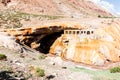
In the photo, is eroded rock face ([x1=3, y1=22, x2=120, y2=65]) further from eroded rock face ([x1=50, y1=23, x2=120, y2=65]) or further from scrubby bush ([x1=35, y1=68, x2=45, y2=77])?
scrubby bush ([x1=35, y1=68, x2=45, y2=77])

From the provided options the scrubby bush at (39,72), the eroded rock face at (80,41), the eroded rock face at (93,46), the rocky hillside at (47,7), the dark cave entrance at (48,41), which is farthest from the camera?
the rocky hillside at (47,7)

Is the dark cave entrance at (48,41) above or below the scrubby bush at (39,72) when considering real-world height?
below

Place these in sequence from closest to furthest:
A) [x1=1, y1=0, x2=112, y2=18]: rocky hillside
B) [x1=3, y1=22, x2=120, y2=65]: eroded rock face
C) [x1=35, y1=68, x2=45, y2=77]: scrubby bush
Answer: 1. [x1=35, y1=68, x2=45, y2=77]: scrubby bush
2. [x1=3, y1=22, x2=120, y2=65]: eroded rock face
3. [x1=1, y1=0, x2=112, y2=18]: rocky hillside

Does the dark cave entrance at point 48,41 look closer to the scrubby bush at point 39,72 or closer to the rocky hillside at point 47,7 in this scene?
the rocky hillside at point 47,7

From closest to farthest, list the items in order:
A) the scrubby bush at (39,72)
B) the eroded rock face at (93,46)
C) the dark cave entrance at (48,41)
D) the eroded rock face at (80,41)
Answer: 1. the scrubby bush at (39,72)
2. the eroded rock face at (93,46)
3. the eroded rock face at (80,41)
4. the dark cave entrance at (48,41)

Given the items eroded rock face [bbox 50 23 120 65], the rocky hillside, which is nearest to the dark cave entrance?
eroded rock face [bbox 50 23 120 65]

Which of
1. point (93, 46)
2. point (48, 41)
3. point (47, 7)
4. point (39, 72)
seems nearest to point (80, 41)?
point (93, 46)

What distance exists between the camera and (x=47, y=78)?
98.7 ft

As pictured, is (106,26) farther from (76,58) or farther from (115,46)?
(76,58)

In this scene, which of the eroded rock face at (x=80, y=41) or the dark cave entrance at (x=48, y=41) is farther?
the dark cave entrance at (x=48, y=41)

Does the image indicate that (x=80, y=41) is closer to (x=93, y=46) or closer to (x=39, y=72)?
(x=93, y=46)

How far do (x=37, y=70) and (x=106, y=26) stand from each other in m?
34.3

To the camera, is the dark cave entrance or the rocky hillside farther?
the rocky hillside

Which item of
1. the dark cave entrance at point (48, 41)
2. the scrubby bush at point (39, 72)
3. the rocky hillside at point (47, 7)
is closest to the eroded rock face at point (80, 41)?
the dark cave entrance at point (48, 41)
